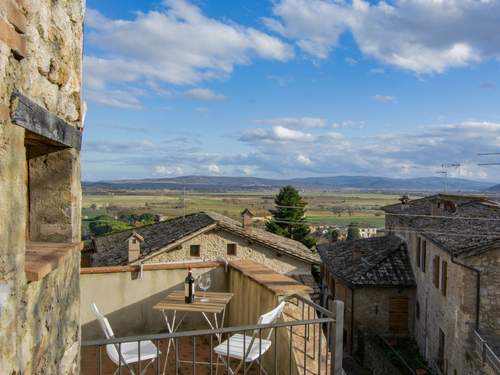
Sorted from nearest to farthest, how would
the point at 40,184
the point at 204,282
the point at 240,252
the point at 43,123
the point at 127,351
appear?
the point at 43,123, the point at 40,184, the point at 127,351, the point at 204,282, the point at 240,252

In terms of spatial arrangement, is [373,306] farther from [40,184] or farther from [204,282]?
[40,184]

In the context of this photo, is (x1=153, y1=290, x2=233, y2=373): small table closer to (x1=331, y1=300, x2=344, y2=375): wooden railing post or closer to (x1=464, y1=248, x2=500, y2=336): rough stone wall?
(x1=331, y1=300, x2=344, y2=375): wooden railing post

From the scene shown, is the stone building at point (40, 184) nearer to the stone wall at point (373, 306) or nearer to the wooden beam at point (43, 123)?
the wooden beam at point (43, 123)

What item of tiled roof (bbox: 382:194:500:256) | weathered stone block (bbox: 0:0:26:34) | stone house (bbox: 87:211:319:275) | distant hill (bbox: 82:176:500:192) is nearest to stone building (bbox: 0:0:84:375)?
weathered stone block (bbox: 0:0:26:34)

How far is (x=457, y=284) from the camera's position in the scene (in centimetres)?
1376

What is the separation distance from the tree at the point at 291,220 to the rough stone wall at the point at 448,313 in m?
17.0

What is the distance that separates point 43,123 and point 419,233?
60.3 ft

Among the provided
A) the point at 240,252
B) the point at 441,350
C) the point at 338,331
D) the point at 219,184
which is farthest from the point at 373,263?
the point at 219,184

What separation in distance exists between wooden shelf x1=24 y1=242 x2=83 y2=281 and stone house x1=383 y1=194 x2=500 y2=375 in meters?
12.4

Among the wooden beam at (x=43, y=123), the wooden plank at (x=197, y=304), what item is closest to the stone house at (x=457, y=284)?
the wooden plank at (x=197, y=304)

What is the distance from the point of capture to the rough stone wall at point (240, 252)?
55.8ft

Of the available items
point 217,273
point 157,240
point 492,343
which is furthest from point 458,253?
point 157,240

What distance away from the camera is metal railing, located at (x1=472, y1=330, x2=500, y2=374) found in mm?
11020

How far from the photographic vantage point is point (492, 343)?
12617mm
